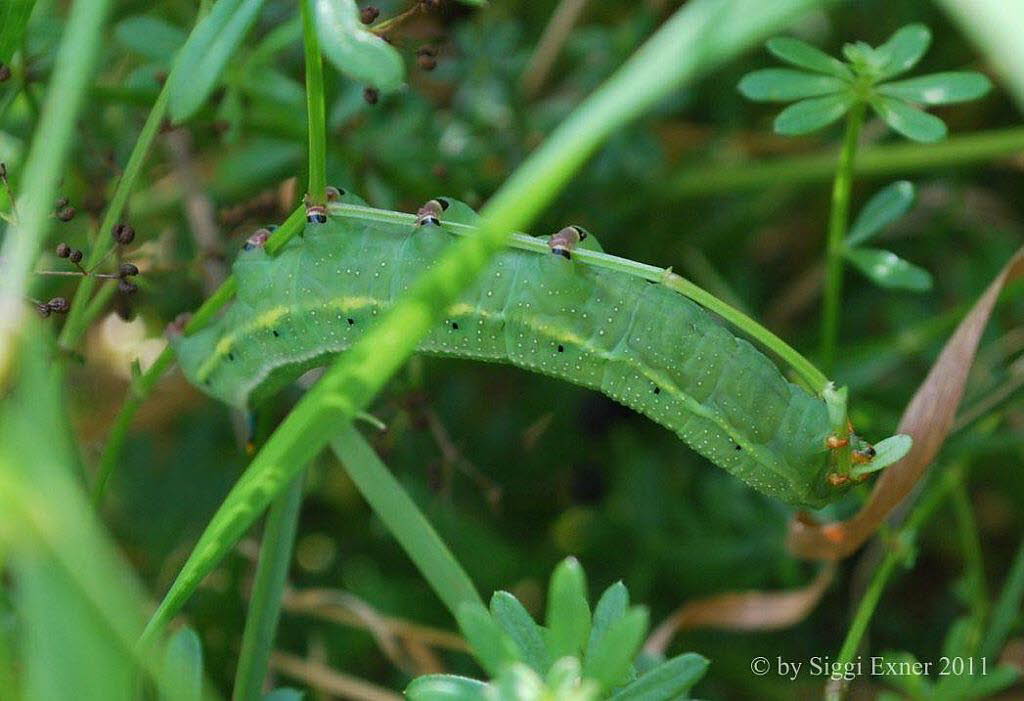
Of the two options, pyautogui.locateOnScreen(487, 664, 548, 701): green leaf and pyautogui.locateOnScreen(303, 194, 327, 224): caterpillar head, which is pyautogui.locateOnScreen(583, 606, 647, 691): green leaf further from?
pyautogui.locateOnScreen(303, 194, 327, 224): caterpillar head

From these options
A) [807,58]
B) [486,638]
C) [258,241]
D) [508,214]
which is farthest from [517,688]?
[807,58]

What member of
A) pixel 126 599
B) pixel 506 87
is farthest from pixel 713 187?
pixel 126 599

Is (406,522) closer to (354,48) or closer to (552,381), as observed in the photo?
(354,48)

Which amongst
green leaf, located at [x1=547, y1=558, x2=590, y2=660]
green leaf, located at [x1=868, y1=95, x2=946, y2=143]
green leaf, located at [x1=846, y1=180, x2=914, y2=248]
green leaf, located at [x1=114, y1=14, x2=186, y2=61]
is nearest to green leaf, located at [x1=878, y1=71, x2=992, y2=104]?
green leaf, located at [x1=868, y1=95, x2=946, y2=143]

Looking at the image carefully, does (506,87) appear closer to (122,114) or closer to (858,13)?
(122,114)

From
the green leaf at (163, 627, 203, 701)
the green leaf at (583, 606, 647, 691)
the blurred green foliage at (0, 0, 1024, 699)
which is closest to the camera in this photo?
the green leaf at (583, 606, 647, 691)
